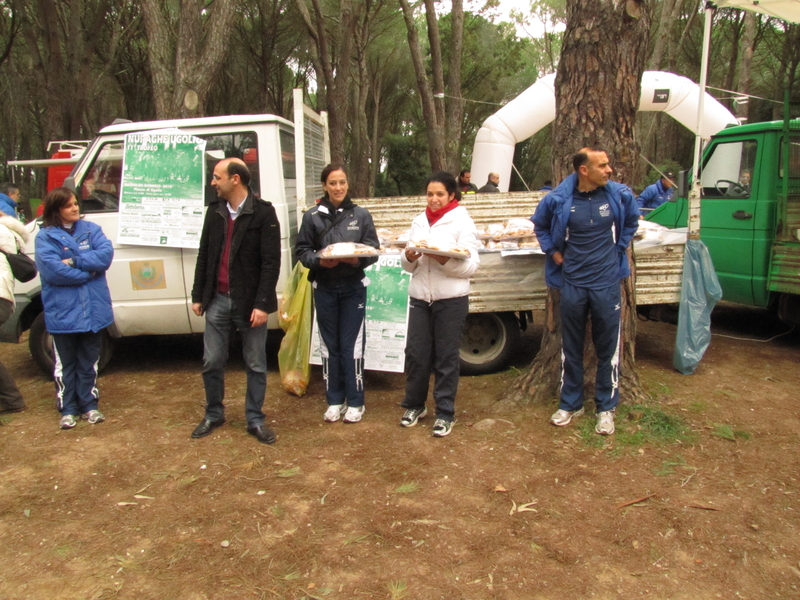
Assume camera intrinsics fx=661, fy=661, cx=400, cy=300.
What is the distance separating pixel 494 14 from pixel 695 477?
22.8 m

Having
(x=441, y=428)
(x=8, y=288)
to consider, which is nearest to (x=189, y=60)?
(x=8, y=288)

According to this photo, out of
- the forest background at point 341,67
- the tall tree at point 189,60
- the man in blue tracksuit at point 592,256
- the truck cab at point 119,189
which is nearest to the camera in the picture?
the man in blue tracksuit at point 592,256

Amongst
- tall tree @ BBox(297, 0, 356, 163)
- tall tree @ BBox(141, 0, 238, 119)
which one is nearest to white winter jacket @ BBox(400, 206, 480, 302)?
tall tree @ BBox(141, 0, 238, 119)

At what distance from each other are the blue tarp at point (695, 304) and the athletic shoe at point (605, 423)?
5.33 ft

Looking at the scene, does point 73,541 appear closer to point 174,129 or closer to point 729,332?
point 174,129

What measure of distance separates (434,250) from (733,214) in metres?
4.04

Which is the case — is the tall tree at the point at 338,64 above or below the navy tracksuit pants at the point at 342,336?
above

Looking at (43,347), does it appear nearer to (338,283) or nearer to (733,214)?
(338,283)

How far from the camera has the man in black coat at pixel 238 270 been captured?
419 centimetres

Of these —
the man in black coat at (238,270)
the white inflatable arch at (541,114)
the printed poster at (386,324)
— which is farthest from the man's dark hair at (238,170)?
the white inflatable arch at (541,114)

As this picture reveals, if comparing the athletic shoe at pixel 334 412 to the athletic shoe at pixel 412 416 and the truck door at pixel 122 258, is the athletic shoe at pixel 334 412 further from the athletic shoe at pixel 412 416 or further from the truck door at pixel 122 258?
the truck door at pixel 122 258

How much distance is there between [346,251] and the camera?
4.29 meters

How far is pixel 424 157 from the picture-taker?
99.8ft

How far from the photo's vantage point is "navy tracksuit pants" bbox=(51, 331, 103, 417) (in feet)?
15.5
